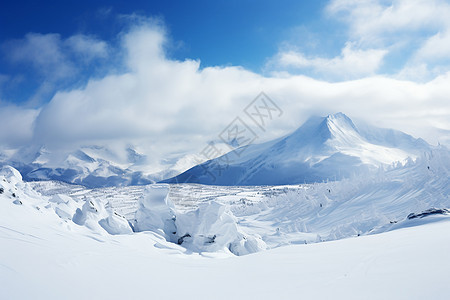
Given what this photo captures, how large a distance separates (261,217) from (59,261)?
69650 millimetres

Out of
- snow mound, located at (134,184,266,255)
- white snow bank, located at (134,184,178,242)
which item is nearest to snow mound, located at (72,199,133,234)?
snow mound, located at (134,184,266,255)

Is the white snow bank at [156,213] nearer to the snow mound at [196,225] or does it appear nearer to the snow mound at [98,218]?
the snow mound at [196,225]

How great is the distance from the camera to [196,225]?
83.3ft

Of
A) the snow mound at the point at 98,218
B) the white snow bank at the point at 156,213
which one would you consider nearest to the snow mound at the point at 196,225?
the white snow bank at the point at 156,213

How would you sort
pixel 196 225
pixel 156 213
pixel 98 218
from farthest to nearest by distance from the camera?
pixel 156 213 → pixel 196 225 → pixel 98 218

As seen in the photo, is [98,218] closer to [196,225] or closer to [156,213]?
[156,213]

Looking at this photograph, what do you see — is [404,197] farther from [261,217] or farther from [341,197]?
[261,217]

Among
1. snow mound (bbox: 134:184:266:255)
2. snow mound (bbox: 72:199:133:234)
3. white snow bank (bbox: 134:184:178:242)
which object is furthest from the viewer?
white snow bank (bbox: 134:184:178:242)

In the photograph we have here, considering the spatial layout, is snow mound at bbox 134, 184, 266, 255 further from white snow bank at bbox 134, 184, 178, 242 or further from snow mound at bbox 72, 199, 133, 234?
snow mound at bbox 72, 199, 133, 234

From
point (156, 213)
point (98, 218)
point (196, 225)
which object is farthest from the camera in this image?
point (156, 213)

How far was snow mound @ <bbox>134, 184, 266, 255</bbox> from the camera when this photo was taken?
81.6 ft

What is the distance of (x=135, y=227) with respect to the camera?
95.5 feet

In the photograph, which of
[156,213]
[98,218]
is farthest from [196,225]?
[98,218]

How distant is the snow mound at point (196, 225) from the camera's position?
24875mm
